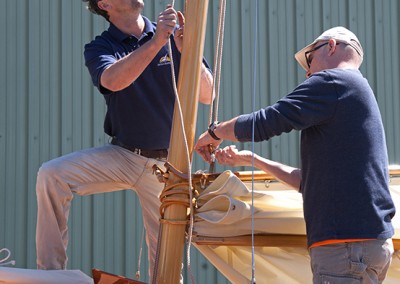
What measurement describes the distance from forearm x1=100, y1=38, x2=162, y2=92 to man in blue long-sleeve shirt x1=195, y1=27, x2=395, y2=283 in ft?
2.41

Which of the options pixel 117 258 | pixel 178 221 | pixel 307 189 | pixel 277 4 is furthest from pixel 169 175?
pixel 277 4

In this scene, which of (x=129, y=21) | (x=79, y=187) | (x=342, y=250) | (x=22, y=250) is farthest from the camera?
(x=22, y=250)

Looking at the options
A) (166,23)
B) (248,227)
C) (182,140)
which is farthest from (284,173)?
(166,23)

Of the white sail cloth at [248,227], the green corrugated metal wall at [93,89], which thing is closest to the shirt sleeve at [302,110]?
the white sail cloth at [248,227]

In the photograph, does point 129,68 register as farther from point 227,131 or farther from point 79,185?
point 227,131

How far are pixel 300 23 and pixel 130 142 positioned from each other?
9.87 ft

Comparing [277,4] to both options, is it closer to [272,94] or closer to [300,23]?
[300,23]

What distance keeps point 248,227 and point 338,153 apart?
0.48m

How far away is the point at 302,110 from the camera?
3.20 metres

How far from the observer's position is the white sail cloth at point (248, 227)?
3434mm

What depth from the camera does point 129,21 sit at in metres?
4.63

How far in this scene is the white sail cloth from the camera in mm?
3434

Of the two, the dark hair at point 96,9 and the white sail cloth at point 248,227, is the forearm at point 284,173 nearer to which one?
the white sail cloth at point 248,227

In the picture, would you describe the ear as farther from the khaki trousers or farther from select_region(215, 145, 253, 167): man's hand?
the khaki trousers
